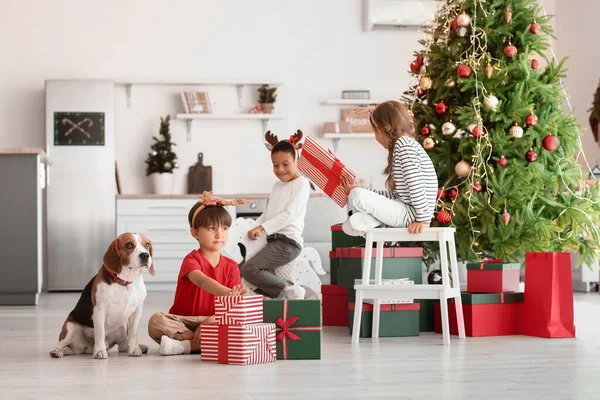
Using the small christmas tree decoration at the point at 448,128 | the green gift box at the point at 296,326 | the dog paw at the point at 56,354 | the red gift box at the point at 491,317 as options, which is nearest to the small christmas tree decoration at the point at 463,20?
the small christmas tree decoration at the point at 448,128

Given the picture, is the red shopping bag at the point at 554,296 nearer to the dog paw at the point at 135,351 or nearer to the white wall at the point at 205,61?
the dog paw at the point at 135,351

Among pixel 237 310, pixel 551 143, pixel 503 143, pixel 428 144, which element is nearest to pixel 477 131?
pixel 503 143

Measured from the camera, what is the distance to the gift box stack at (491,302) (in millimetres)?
3740

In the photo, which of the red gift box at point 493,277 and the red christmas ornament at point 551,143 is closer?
the red gift box at point 493,277

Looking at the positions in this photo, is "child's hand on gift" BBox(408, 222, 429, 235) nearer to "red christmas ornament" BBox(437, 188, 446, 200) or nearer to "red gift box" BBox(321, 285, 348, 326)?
"red christmas ornament" BBox(437, 188, 446, 200)

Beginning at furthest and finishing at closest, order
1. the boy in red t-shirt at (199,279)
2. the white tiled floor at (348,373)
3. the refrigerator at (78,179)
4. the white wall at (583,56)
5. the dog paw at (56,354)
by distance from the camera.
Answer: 1. the white wall at (583,56)
2. the refrigerator at (78,179)
3. the boy in red t-shirt at (199,279)
4. the dog paw at (56,354)
5. the white tiled floor at (348,373)

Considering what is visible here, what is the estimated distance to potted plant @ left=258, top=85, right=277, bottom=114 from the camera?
732 centimetres

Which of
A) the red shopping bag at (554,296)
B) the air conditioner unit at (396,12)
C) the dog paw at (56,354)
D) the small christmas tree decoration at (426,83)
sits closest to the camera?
the dog paw at (56,354)

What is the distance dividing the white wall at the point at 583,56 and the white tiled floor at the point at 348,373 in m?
4.01


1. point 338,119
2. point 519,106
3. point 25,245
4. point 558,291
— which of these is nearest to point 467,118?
point 519,106

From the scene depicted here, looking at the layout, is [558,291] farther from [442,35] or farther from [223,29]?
[223,29]

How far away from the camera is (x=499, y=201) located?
13.4ft

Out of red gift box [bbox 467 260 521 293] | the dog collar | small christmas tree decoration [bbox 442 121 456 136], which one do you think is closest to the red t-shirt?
the dog collar

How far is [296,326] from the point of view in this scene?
9.70 ft
